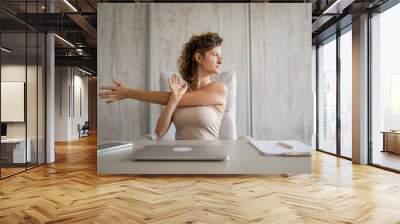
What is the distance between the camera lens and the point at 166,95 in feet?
4.85

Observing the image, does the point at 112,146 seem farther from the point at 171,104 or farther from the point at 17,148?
the point at 17,148

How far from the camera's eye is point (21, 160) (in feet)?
20.6

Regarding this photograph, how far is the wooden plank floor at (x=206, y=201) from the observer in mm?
3410

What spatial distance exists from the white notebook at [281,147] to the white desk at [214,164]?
24 mm

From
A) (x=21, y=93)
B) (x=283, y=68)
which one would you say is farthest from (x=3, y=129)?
(x=283, y=68)

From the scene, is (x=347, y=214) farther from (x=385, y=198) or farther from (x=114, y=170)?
(x=114, y=170)

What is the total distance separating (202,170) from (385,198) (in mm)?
3510

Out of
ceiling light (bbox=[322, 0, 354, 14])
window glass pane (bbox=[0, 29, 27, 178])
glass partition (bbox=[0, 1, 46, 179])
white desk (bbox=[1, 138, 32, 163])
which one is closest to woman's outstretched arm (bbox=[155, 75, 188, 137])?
ceiling light (bbox=[322, 0, 354, 14])

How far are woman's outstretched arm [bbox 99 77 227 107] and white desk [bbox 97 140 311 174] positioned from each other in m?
0.17

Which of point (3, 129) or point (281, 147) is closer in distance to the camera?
point (281, 147)

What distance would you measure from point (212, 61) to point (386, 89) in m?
5.60

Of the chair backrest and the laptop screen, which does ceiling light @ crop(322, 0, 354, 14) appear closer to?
the chair backrest

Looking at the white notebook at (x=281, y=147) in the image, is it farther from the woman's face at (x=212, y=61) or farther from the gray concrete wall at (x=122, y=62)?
the gray concrete wall at (x=122, y=62)

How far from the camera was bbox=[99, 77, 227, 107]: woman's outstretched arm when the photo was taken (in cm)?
145
